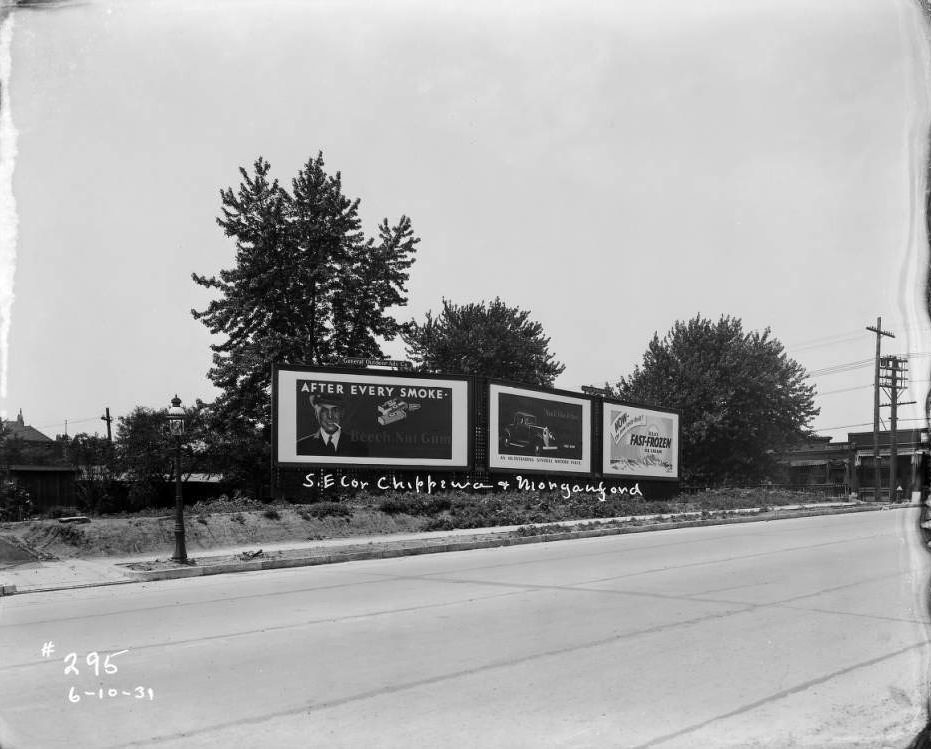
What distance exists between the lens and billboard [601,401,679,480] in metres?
33.0

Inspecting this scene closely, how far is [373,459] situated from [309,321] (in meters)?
12.9

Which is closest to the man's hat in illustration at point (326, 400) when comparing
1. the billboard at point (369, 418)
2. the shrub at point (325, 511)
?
the billboard at point (369, 418)

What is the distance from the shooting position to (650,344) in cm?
5781

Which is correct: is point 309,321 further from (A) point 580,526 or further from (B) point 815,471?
(B) point 815,471

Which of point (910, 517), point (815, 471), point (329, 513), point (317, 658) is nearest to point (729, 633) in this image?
point (317, 658)

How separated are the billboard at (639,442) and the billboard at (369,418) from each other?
7906 mm

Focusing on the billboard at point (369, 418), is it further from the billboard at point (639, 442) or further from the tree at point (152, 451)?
the tree at point (152, 451)

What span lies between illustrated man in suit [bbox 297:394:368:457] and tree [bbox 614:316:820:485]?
1285 inches

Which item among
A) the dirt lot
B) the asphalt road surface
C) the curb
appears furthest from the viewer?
the dirt lot

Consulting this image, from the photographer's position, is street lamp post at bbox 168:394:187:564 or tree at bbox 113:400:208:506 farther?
tree at bbox 113:400:208:506

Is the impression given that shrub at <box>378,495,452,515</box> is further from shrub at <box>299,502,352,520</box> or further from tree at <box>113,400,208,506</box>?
tree at <box>113,400,208,506</box>

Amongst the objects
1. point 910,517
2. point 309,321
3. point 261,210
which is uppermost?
point 261,210
